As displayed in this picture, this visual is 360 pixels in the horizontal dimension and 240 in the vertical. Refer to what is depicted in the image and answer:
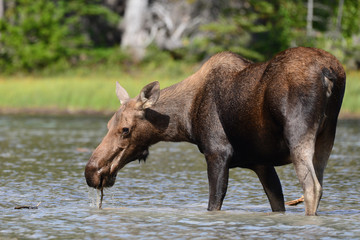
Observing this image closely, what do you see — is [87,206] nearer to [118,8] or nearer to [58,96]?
[58,96]

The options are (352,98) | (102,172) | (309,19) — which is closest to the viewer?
(102,172)

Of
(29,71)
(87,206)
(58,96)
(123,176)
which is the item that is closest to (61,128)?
(58,96)

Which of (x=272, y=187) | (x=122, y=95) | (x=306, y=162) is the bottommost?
(x=272, y=187)

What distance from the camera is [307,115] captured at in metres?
7.36

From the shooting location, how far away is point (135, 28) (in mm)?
47094

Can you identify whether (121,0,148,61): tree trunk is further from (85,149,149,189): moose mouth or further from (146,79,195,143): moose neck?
(85,149,149,189): moose mouth

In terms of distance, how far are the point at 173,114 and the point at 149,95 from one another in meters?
0.36

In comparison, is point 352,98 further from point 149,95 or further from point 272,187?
point 149,95

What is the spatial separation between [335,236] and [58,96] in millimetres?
23967

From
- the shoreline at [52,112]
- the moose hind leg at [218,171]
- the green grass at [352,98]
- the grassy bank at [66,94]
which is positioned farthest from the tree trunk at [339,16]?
the moose hind leg at [218,171]

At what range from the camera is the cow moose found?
7391 millimetres

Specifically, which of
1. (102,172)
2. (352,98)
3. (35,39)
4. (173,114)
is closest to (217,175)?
(173,114)

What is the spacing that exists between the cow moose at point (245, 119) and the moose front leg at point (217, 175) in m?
0.01

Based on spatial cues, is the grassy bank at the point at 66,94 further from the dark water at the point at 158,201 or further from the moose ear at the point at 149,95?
the moose ear at the point at 149,95
